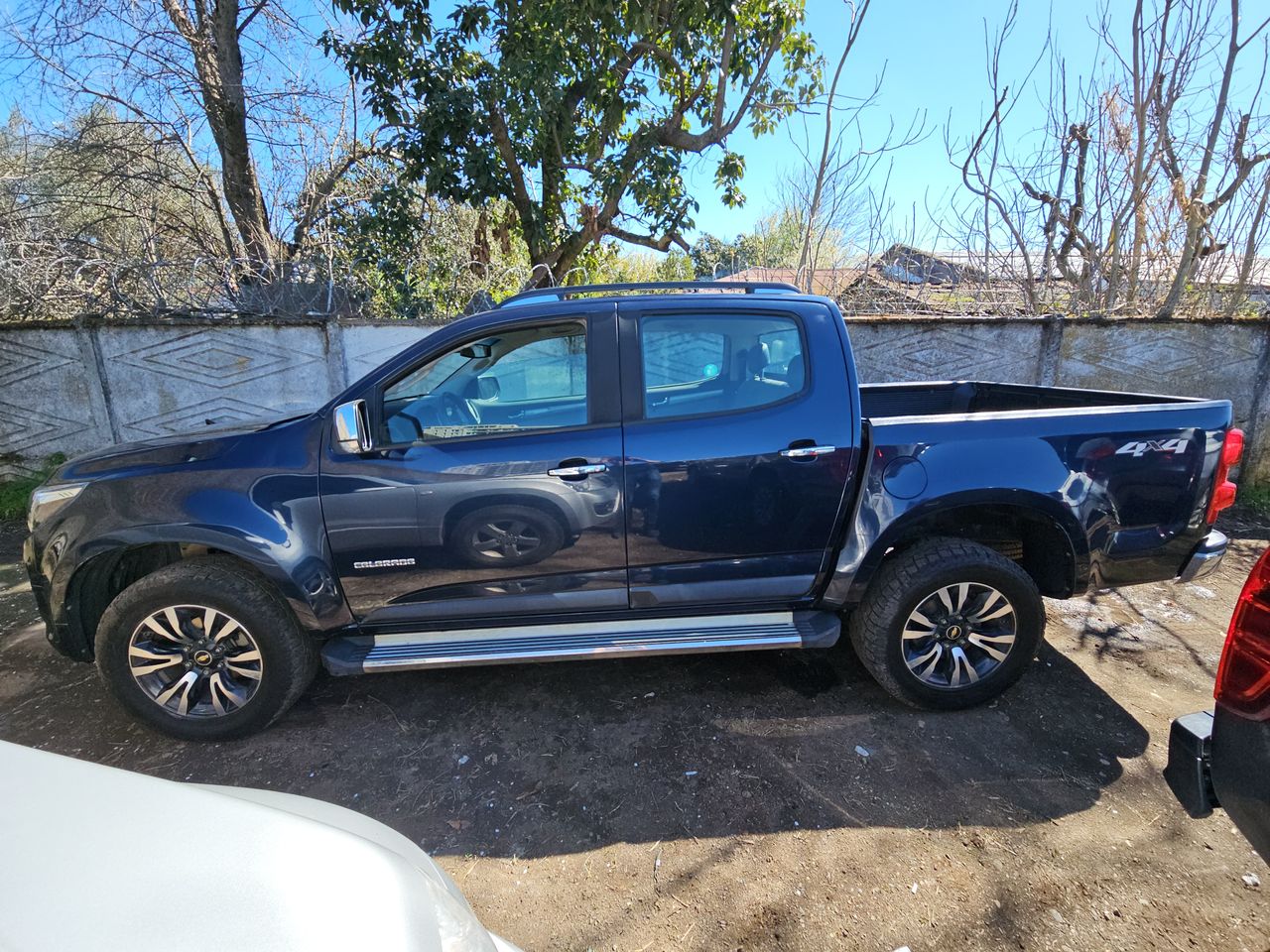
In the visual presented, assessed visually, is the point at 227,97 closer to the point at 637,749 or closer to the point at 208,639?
the point at 208,639

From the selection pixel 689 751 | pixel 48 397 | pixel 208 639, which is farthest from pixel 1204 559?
pixel 48 397

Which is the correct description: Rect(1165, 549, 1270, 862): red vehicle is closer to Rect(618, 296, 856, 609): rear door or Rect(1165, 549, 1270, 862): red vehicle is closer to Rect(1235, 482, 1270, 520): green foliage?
Rect(618, 296, 856, 609): rear door

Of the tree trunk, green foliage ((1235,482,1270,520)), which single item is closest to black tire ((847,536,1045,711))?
green foliage ((1235,482,1270,520))

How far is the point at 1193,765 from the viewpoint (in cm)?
173

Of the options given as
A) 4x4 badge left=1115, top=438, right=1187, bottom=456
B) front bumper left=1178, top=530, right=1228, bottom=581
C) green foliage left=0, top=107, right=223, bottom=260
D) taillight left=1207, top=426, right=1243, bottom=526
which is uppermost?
green foliage left=0, top=107, right=223, bottom=260

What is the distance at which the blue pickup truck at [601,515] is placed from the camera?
2535mm

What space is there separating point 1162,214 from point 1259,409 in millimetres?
2688

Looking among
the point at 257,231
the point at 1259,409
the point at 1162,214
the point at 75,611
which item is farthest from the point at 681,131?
the point at 75,611

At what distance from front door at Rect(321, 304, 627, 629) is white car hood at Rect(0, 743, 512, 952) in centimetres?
129

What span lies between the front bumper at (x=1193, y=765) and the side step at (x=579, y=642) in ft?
3.79

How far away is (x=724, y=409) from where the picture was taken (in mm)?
2693

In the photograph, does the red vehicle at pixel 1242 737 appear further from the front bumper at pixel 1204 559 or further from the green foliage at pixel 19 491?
the green foliage at pixel 19 491

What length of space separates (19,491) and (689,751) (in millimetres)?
7071

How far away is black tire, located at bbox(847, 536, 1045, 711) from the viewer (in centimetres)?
268
